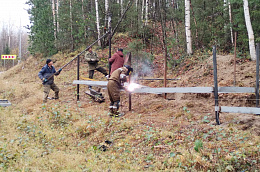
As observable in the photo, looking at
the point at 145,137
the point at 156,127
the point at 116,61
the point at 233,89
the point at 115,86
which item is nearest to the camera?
the point at 145,137

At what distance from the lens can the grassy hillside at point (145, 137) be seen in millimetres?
4176

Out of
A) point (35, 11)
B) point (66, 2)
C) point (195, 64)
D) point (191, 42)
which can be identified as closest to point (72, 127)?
point (195, 64)

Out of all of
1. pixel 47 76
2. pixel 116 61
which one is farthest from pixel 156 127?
pixel 47 76

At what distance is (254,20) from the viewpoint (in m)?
10.2

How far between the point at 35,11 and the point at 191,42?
18.2m

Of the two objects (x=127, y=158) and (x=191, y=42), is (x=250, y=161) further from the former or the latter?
(x=191, y=42)

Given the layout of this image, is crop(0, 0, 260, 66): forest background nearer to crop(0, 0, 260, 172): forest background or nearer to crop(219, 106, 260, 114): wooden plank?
crop(0, 0, 260, 172): forest background

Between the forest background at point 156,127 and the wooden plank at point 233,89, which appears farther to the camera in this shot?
the wooden plank at point 233,89

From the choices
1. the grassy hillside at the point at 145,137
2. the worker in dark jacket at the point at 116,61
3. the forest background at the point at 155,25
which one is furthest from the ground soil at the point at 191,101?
the worker in dark jacket at the point at 116,61

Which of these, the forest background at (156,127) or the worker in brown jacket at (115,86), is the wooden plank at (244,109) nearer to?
the forest background at (156,127)

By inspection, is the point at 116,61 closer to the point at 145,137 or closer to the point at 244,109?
the point at 145,137

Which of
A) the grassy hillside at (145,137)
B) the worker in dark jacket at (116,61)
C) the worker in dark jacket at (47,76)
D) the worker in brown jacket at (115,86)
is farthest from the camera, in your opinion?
the worker in dark jacket at (47,76)

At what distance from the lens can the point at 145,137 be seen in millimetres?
5418

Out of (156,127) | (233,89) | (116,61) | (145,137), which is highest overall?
(116,61)
